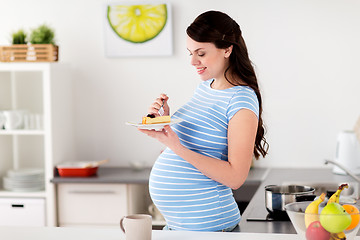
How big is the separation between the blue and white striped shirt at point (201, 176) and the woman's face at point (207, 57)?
79 mm

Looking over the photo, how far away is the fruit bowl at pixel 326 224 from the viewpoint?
128 cm

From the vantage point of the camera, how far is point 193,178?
1858 mm

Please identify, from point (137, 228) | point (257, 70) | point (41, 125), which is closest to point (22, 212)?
point (41, 125)

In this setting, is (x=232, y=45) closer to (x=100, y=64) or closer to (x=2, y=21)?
(x=100, y=64)

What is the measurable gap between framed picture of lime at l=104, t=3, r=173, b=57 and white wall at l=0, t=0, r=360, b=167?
0.05 m

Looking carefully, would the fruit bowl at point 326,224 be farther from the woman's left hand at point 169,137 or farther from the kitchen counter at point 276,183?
the kitchen counter at point 276,183

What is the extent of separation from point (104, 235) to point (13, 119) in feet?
7.04

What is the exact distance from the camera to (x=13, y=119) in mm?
3592

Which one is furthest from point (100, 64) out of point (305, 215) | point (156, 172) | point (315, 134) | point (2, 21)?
point (305, 215)

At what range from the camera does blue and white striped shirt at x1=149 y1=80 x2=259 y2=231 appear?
1840 millimetres

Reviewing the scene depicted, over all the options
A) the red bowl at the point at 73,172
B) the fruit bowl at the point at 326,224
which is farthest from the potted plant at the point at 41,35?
the fruit bowl at the point at 326,224

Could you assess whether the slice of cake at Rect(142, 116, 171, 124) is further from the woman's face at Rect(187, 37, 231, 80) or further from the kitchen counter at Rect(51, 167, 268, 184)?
the kitchen counter at Rect(51, 167, 268, 184)

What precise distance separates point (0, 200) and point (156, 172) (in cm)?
191

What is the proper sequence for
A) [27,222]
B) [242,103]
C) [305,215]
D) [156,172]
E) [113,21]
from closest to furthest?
[305,215] < [242,103] < [156,172] < [27,222] < [113,21]
